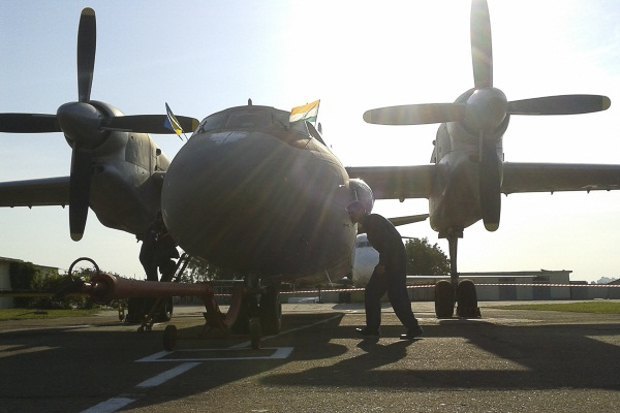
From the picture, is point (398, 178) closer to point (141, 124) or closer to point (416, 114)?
point (416, 114)

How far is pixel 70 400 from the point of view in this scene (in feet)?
14.3

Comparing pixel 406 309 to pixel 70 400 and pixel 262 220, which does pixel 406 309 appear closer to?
pixel 262 220

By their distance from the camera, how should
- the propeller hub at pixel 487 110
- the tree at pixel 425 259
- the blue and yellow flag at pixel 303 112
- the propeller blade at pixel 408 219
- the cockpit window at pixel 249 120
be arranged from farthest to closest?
1. the tree at pixel 425 259
2. the propeller blade at pixel 408 219
3. the propeller hub at pixel 487 110
4. the blue and yellow flag at pixel 303 112
5. the cockpit window at pixel 249 120

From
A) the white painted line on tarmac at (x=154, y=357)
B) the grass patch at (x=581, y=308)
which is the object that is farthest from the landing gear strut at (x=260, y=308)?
the grass patch at (x=581, y=308)

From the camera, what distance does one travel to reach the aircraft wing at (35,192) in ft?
53.5

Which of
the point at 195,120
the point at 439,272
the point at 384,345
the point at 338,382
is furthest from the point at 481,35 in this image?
the point at 439,272

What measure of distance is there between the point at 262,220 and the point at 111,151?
24.8 feet

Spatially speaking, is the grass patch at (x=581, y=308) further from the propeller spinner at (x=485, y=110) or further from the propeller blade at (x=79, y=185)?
the propeller blade at (x=79, y=185)

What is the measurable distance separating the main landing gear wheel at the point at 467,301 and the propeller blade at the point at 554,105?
4.32m

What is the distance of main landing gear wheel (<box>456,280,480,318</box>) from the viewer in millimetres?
15460

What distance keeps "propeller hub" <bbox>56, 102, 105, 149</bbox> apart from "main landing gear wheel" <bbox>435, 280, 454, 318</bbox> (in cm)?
867

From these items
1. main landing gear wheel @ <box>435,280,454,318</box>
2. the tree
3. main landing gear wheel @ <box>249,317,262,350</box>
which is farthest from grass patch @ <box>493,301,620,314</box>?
the tree

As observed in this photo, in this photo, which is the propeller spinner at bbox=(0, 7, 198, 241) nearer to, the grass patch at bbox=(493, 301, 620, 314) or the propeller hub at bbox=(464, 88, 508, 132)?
the propeller hub at bbox=(464, 88, 508, 132)

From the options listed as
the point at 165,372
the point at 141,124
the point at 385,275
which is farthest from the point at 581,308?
the point at 165,372
